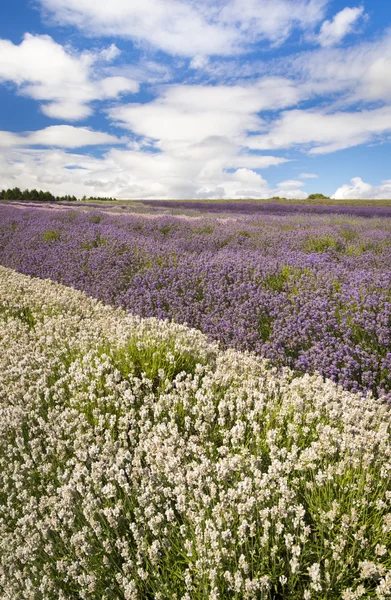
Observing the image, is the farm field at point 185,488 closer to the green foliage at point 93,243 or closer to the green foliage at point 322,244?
the green foliage at point 322,244

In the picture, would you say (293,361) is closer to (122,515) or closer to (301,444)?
(301,444)

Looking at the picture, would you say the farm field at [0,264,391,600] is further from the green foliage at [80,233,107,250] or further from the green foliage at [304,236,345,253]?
the green foliage at [80,233,107,250]

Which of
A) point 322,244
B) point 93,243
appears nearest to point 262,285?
point 322,244

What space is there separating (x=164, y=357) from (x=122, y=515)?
133 cm

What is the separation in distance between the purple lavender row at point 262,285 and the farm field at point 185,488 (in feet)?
4.44

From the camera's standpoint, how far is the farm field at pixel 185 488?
171 centimetres

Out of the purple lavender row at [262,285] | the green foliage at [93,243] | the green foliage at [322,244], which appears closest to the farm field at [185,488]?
the purple lavender row at [262,285]

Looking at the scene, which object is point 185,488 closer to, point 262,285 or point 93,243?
point 262,285

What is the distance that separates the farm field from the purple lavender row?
1.35 m

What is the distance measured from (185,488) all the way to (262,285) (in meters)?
4.11

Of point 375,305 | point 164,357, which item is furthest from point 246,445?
point 375,305

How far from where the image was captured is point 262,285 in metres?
5.81

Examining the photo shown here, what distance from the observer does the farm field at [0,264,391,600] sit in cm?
171

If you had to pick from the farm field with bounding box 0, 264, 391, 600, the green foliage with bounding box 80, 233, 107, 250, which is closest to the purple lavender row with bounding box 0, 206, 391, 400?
the green foliage with bounding box 80, 233, 107, 250
